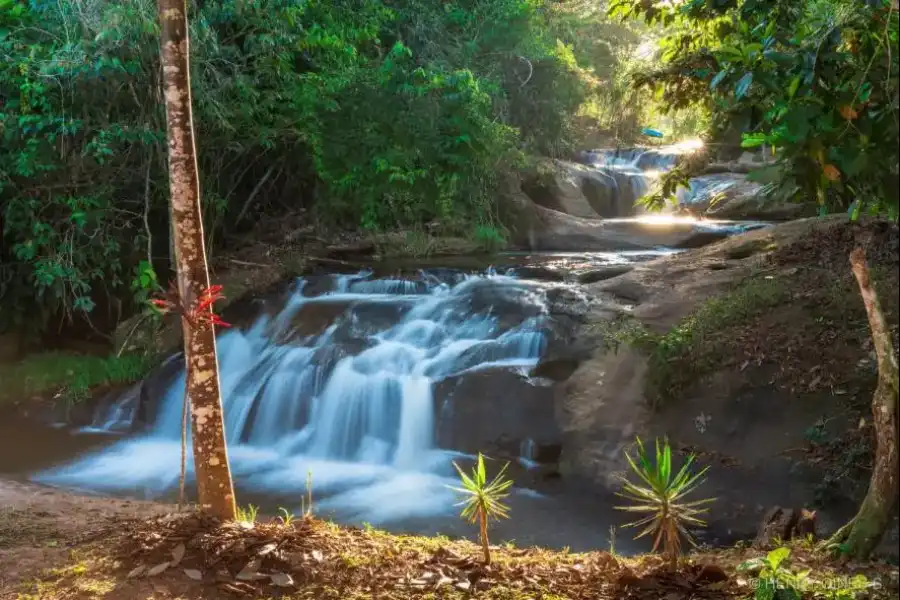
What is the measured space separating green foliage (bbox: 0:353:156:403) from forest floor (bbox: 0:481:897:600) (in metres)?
6.91

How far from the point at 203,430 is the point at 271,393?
602 cm

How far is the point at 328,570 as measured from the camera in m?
3.99

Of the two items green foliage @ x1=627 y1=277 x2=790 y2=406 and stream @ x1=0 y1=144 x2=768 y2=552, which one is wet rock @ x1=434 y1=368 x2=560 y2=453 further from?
green foliage @ x1=627 y1=277 x2=790 y2=406

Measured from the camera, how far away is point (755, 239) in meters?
10.5

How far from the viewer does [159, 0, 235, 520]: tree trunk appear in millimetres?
4047

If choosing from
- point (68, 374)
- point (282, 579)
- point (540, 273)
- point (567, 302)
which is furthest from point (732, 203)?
point (282, 579)

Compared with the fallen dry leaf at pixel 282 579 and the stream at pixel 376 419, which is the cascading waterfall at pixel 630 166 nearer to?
the stream at pixel 376 419

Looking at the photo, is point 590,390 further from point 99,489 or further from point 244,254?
point 244,254

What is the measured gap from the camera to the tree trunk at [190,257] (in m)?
4.05

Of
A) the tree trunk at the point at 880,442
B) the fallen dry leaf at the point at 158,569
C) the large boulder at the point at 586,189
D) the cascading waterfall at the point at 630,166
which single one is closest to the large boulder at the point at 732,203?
the cascading waterfall at the point at 630,166

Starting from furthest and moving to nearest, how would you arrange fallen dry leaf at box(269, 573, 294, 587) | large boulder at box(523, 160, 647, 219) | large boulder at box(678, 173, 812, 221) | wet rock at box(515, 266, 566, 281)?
large boulder at box(523, 160, 647, 219) < large boulder at box(678, 173, 812, 221) < wet rock at box(515, 266, 566, 281) < fallen dry leaf at box(269, 573, 294, 587)

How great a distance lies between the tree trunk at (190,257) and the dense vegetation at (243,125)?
5.74m

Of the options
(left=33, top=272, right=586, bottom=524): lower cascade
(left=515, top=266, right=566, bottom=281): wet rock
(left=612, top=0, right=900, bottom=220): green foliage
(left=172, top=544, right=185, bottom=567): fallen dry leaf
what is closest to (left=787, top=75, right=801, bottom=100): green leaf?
(left=612, top=0, right=900, bottom=220): green foliage

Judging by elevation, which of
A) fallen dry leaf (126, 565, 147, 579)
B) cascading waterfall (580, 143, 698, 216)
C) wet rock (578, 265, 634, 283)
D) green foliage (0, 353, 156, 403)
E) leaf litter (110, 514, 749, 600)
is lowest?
fallen dry leaf (126, 565, 147, 579)
